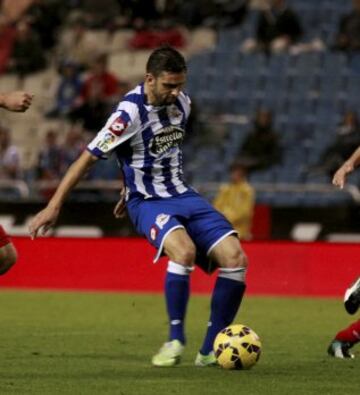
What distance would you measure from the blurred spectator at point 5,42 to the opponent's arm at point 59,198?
53.6 feet

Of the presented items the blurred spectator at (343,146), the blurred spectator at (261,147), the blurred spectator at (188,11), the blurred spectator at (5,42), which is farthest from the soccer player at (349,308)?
the blurred spectator at (5,42)

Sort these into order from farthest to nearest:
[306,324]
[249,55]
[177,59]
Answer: [249,55] < [306,324] < [177,59]

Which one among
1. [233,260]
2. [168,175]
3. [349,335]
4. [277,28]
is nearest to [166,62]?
[168,175]

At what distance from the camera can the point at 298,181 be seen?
2134cm

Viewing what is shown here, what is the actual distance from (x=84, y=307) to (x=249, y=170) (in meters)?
6.55

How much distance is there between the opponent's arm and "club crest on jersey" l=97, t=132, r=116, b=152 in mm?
88

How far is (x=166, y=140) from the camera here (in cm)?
975

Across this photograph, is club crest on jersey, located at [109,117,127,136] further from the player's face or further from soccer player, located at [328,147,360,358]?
soccer player, located at [328,147,360,358]

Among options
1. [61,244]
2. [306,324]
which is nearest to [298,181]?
[61,244]

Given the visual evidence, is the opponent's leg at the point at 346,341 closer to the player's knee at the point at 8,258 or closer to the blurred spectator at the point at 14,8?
the player's knee at the point at 8,258

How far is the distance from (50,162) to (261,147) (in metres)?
3.18

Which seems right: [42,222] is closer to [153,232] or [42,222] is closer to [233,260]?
[153,232]

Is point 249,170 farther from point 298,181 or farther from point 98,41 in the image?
point 98,41

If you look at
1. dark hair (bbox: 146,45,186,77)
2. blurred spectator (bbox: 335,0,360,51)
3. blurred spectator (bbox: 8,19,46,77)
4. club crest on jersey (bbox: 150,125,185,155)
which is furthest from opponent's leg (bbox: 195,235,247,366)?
blurred spectator (bbox: 8,19,46,77)
